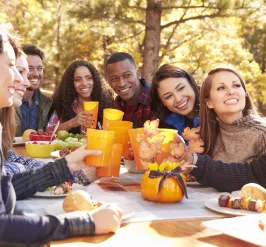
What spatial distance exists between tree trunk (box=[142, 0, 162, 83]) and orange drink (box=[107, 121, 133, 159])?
5.82 m

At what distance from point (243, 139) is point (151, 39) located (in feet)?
19.6

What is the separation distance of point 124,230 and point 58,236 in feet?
0.69

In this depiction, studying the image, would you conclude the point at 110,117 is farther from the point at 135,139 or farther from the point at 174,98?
the point at 174,98

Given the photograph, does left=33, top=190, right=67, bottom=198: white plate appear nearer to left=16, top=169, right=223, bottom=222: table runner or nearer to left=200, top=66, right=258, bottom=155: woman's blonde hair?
Answer: left=16, top=169, right=223, bottom=222: table runner

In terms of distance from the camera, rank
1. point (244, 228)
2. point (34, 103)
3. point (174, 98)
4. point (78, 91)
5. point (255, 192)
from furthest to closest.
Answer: point (34, 103), point (78, 91), point (174, 98), point (255, 192), point (244, 228)

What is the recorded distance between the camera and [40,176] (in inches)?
72.6

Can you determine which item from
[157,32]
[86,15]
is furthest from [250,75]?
[86,15]

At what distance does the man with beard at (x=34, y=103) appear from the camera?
15.2ft

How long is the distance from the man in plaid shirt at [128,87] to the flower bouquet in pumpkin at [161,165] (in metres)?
1.94

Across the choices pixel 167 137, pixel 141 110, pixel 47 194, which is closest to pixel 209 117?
pixel 167 137

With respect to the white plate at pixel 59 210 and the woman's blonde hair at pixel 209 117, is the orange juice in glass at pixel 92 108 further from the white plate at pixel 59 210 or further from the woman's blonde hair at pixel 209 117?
the white plate at pixel 59 210

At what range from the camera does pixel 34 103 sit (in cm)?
470

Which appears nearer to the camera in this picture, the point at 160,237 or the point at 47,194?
the point at 160,237

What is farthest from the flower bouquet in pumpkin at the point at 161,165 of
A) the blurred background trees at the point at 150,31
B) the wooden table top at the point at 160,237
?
the blurred background trees at the point at 150,31
